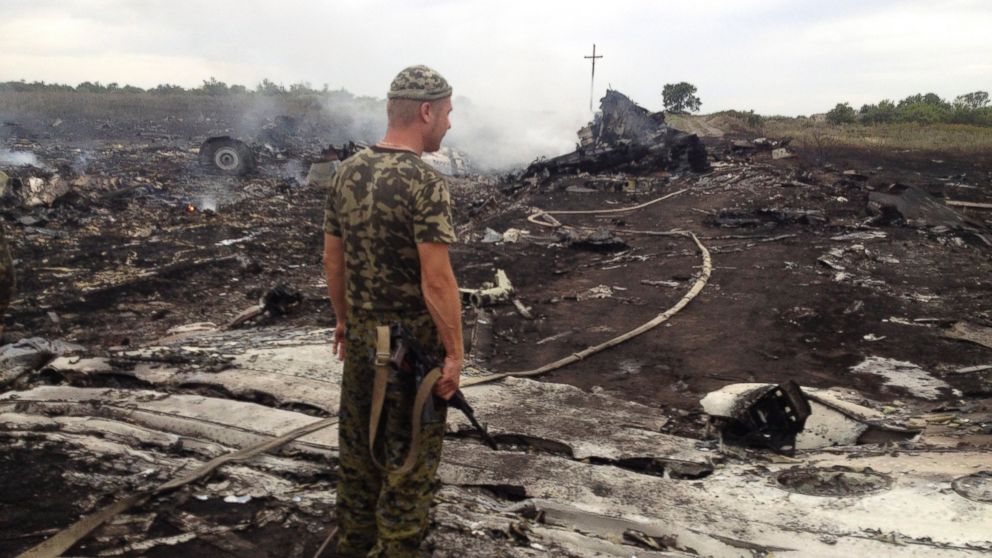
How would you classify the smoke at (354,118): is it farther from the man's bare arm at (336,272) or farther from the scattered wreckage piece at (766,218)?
the man's bare arm at (336,272)

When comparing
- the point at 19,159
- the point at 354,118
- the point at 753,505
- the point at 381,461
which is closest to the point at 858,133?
the point at 354,118

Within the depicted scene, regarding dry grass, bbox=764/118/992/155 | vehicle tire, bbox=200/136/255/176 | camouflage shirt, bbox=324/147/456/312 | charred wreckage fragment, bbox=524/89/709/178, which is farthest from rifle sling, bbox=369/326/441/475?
dry grass, bbox=764/118/992/155

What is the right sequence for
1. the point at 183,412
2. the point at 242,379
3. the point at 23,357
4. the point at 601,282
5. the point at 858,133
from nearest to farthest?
the point at 183,412
the point at 242,379
the point at 23,357
the point at 601,282
the point at 858,133

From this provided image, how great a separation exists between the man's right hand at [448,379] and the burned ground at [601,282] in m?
0.84

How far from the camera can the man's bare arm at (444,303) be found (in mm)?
2205

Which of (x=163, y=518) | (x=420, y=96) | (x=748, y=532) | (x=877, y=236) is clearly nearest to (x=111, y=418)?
(x=163, y=518)

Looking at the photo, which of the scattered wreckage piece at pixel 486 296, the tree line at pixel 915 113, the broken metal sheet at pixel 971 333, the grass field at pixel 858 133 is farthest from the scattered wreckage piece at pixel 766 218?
the tree line at pixel 915 113

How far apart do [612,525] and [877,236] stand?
8.86m

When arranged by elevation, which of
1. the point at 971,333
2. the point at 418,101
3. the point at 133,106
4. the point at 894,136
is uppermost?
the point at 133,106

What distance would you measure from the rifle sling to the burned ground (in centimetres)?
71

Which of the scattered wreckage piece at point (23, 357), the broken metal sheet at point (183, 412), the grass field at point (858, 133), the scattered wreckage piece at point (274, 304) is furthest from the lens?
the grass field at point (858, 133)

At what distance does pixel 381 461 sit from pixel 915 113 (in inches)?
1565

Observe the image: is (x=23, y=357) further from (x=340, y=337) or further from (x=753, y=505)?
(x=753, y=505)

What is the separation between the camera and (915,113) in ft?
111
